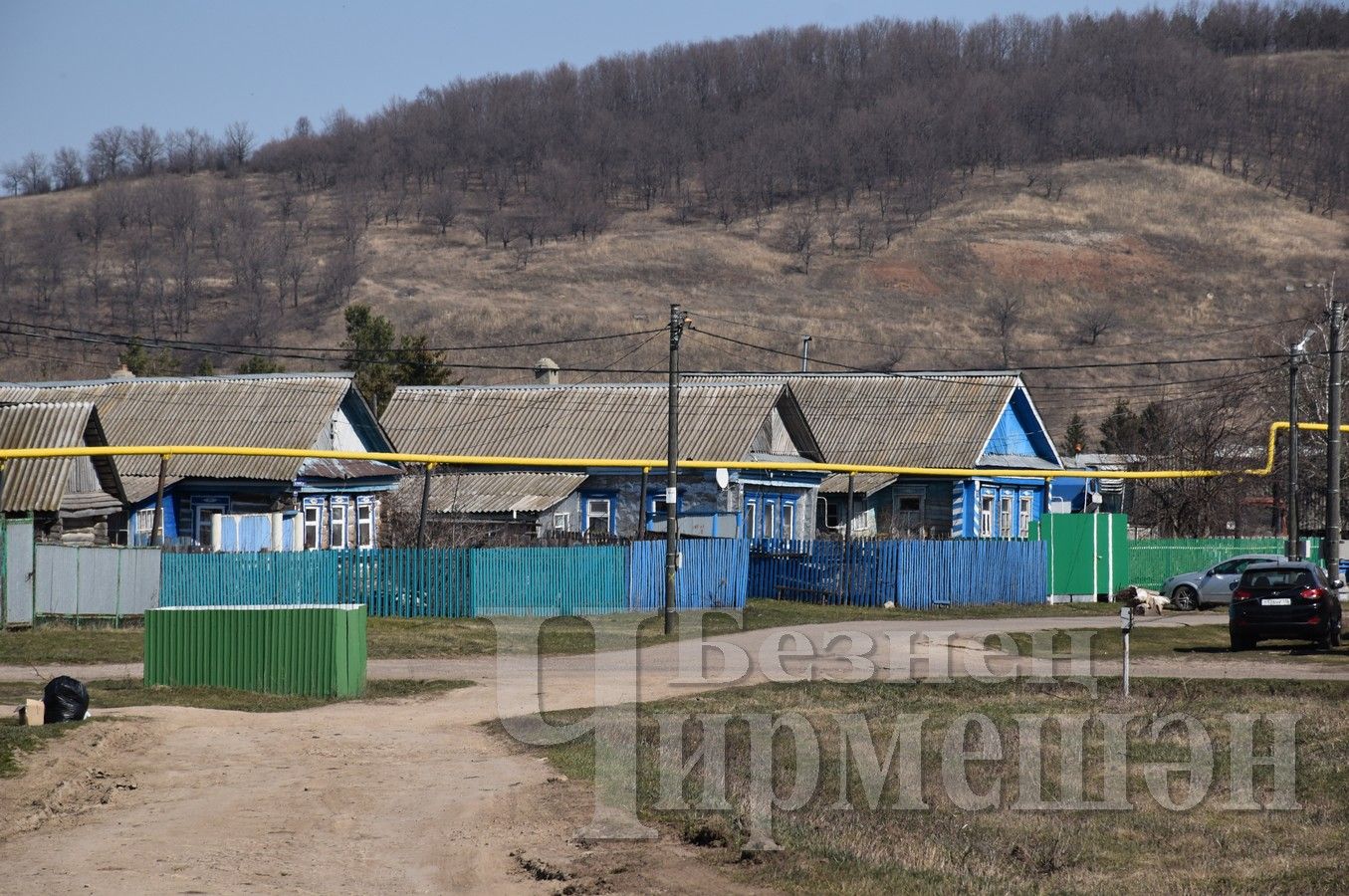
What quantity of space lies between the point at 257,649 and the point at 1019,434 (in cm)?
3512

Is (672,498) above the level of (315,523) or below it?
above

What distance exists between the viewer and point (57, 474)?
3138 cm

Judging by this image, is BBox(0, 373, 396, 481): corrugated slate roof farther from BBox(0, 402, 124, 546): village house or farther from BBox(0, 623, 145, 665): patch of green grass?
BBox(0, 623, 145, 665): patch of green grass

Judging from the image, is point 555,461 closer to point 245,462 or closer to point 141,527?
point 245,462

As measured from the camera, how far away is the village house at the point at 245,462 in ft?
120

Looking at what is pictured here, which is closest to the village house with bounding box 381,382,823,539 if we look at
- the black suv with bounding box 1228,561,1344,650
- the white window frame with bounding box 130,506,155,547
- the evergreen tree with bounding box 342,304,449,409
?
the white window frame with bounding box 130,506,155,547

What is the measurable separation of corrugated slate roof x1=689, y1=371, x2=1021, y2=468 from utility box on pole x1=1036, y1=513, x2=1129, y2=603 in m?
6.76

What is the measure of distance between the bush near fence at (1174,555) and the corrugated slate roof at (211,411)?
66.5 feet

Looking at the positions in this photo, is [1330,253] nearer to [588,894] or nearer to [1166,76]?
[1166,76]

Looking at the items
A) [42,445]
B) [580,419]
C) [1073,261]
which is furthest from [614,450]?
[1073,261]

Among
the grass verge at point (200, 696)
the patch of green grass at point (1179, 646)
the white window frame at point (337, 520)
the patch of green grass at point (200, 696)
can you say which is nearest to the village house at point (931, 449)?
the white window frame at point (337, 520)

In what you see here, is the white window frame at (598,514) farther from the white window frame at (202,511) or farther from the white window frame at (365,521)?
the white window frame at (202,511)

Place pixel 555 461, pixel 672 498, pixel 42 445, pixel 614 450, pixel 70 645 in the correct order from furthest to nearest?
1. pixel 614 450
2. pixel 555 461
3. pixel 42 445
4. pixel 672 498
5. pixel 70 645

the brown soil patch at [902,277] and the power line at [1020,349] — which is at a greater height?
the brown soil patch at [902,277]
